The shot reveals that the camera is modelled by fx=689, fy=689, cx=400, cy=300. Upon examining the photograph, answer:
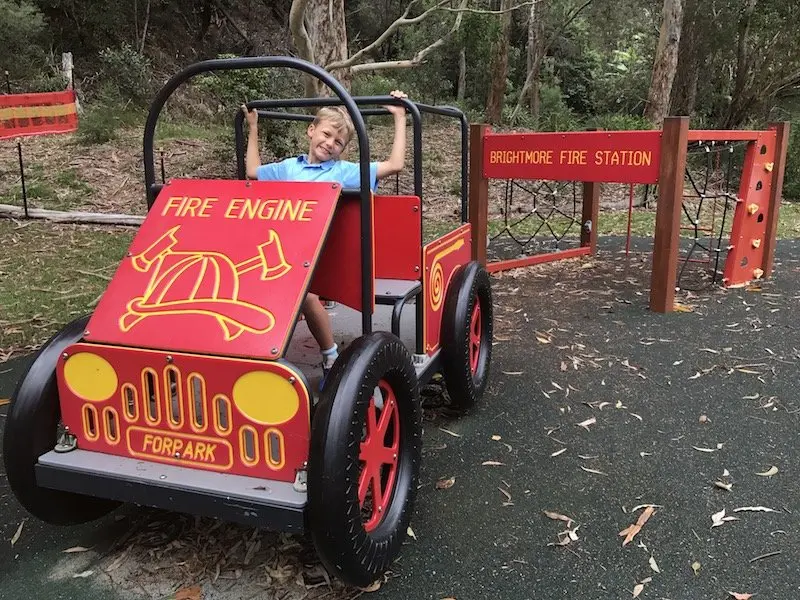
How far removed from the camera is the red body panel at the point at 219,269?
6.78 feet

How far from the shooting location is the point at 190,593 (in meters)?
2.06

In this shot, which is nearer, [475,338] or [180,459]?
[180,459]

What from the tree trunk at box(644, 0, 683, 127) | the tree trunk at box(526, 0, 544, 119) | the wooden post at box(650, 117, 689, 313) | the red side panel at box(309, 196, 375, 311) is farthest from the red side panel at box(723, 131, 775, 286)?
the tree trunk at box(526, 0, 544, 119)

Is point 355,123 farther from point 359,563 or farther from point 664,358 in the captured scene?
point 664,358

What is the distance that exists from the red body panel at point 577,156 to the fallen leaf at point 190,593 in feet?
14.3

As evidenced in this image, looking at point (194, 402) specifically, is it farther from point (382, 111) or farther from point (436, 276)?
point (382, 111)

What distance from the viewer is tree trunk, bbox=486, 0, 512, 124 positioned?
48.4 feet

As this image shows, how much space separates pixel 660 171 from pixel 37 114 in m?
11.7

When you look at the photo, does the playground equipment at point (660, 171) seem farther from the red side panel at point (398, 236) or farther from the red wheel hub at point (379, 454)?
the red wheel hub at point (379, 454)

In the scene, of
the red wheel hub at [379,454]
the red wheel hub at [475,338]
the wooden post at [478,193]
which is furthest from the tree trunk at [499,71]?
the red wheel hub at [379,454]

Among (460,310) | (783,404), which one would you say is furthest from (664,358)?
(460,310)

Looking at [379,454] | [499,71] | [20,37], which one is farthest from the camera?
[20,37]

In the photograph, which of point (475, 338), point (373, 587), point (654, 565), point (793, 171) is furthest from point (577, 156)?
point (793, 171)

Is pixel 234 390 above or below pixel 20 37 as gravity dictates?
A: below
